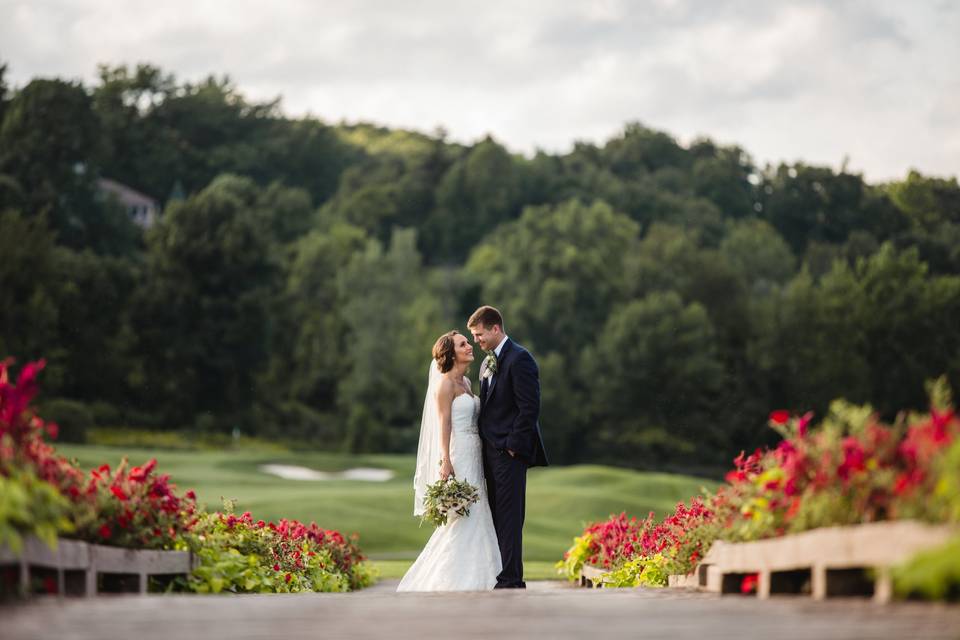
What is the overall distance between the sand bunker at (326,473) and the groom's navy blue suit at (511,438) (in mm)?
24040

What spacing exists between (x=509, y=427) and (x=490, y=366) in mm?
507

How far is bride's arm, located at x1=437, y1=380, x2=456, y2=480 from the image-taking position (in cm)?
1089

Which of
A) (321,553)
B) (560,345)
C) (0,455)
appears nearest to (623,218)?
(560,345)

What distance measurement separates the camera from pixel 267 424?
173 ft

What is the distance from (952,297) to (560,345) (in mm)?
15899

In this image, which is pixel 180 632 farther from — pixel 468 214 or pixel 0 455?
pixel 468 214

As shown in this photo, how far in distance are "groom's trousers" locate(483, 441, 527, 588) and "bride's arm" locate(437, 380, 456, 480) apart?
0.46 metres

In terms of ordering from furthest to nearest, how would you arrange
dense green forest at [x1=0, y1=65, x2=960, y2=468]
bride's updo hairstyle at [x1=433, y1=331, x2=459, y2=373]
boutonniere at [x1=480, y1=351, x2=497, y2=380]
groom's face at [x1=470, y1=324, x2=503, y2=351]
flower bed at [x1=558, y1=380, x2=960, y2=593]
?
1. dense green forest at [x1=0, y1=65, x2=960, y2=468]
2. bride's updo hairstyle at [x1=433, y1=331, x2=459, y2=373]
3. boutonniere at [x1=480, y1=351, x2=497, y2=380]
4. groom's face at [x1=470, y1=324, x2=503, y2=351]
5. flower bed at [x1=558, y1=380, x2=960, y2=593]

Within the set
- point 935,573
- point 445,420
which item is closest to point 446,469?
point 445,420

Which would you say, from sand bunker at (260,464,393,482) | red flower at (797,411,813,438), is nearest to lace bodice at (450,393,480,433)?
red flower at (797,411,813,438)

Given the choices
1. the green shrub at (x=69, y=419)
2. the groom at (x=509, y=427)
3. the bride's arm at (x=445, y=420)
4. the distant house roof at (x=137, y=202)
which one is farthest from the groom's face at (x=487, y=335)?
the distant house roof at (x=137, y=202)

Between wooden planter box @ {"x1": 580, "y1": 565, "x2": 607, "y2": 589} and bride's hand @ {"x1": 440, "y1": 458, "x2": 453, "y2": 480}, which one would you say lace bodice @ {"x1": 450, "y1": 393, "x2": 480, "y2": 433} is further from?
wooden planter box @ {"x1": 580, "y1": 565, "x2": 607, "y2": 589}

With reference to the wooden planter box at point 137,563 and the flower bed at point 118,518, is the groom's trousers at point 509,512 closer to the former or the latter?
the flower bed at point 118,518

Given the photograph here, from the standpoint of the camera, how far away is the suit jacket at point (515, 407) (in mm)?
10375
